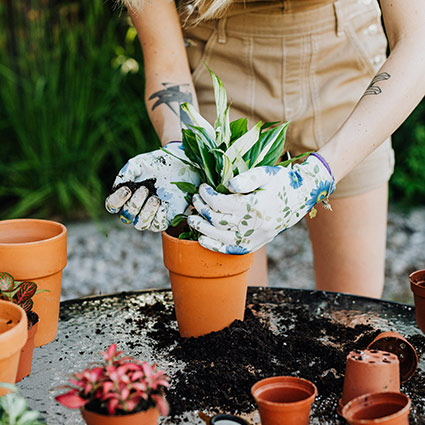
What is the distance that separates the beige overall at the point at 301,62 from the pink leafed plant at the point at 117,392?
1.02 m

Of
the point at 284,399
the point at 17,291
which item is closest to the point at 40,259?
the point at 17,291

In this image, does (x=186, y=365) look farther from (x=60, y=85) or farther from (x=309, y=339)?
(x=60, y=85)

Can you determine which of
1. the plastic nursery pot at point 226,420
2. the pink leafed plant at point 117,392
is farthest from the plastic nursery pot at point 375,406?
the pink leafed plant at point 117,392

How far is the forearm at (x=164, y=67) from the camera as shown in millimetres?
1584

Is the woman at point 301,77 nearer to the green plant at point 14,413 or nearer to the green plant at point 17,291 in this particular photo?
the green plant at point 17,291

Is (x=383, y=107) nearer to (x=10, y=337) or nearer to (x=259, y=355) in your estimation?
(x=259, y=355)

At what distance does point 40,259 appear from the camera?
1211 mm

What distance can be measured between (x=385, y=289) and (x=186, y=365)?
234cm

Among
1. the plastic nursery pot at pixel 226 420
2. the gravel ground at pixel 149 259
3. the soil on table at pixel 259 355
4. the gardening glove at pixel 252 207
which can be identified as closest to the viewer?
the plastic nursery pot at pixel 226 420

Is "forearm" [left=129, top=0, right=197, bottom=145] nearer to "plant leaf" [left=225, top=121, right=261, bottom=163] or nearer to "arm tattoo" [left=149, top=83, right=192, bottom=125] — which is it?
"arm tattoo" [left=149, top=83, right=192, bottom=125]

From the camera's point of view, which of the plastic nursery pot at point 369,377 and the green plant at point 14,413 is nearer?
the green plant at point 14,413

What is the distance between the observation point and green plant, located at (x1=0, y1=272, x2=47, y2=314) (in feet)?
3.73

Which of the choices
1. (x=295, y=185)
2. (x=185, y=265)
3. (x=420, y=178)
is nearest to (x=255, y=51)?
(x=295, y=185)

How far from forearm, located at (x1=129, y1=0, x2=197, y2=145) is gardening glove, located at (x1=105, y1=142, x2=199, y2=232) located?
0.70ft
